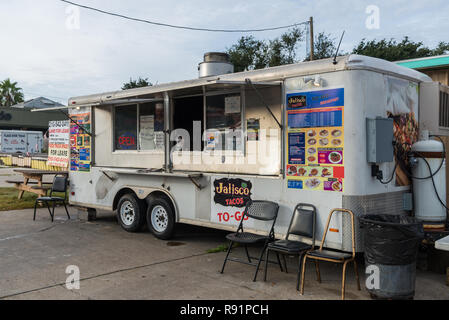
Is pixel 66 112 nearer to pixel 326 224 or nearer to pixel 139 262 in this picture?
pixel 139 262

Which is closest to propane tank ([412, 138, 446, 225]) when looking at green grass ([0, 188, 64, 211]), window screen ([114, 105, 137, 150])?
window screen ([114, 105, 137, 150])

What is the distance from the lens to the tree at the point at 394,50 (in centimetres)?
2608

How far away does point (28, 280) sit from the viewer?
4.79 metres

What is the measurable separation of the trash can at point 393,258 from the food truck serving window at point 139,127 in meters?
4.10

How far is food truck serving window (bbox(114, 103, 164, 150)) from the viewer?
286 inches

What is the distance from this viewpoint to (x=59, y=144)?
10.3 m

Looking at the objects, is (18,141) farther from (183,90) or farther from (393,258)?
(393,258)

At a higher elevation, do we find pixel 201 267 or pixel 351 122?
pixel 351 122

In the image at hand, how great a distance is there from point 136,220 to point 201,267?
2371mm

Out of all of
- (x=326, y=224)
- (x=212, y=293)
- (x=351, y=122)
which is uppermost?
(x=351, y=122)

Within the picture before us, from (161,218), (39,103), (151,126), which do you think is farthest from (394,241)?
(39,103)

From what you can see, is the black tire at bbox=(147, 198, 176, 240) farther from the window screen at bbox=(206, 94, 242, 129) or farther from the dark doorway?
the window screen at bbox=(206, 94, 242, 129)

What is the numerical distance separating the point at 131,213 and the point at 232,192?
98.6 inches

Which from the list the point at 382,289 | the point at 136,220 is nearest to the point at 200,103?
the point at 136,220
